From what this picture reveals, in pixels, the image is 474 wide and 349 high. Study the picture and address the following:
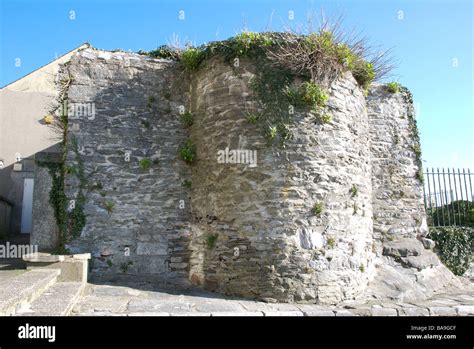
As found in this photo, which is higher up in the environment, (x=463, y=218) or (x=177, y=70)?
(x=177, y=70)

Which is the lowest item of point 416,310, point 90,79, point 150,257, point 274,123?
point 416,310

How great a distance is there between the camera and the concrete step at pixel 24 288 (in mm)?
3842

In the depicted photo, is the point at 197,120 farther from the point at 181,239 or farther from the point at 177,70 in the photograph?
the point at 181,239

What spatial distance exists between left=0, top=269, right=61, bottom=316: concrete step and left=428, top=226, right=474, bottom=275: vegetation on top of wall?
8249 mm

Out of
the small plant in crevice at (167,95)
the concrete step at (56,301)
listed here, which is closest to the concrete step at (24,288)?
the concrete step at (56,301)

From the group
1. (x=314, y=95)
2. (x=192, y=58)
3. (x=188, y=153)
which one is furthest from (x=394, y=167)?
(x=192, y=58)

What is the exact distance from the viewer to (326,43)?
7.09m

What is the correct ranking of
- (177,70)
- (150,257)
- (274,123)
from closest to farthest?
(274,123)
(150,257)
(177,70)

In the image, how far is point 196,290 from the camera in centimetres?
711

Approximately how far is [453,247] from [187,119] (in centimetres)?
702
